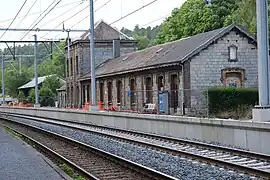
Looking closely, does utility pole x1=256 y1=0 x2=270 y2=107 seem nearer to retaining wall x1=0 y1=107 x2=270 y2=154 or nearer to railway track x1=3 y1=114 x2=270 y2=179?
Result: retaining wall x1=0 y1=107 x2=270 y2=154

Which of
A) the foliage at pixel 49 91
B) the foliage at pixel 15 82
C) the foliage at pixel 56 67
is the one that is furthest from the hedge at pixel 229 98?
the foliage at pixel 56 67

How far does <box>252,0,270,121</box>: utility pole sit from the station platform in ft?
19.1

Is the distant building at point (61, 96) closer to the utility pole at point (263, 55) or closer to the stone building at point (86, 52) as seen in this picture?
the stone building at point (86, 52)

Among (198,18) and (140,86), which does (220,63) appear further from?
(198,18)

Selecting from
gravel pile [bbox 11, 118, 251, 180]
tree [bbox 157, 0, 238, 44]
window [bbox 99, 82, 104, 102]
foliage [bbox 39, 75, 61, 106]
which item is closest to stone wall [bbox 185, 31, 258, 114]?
window [bbox 99, 82, 104, 102]

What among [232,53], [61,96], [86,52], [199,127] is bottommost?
[199,127]

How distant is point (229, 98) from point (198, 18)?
3661cm

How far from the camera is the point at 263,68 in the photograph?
594 inches

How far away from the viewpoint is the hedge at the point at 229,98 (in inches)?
1204

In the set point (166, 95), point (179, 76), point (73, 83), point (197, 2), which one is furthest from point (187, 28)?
point (166, 95)

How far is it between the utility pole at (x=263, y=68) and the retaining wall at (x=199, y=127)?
0.34 metres

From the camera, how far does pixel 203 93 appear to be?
92.9ft

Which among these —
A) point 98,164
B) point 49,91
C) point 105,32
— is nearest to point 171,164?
point 98,164

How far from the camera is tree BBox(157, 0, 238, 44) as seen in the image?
211 ft
